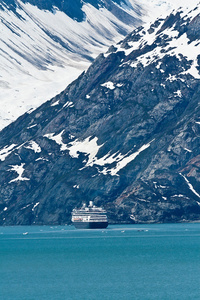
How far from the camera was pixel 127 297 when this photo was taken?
15925 cm

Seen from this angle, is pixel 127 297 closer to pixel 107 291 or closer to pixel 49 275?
pixel 107 291

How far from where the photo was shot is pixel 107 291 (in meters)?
166

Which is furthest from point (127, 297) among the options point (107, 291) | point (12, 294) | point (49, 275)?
point (49, 275)

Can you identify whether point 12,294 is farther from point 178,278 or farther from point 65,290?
point 178,278

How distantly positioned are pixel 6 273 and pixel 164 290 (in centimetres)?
4067

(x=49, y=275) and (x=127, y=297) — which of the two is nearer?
(x=127, y=297)

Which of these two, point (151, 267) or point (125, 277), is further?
point (151, 267)

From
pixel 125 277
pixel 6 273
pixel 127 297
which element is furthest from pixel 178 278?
pixel 6 273

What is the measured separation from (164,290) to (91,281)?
60.1 feet

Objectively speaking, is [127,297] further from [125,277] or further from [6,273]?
[6,273]

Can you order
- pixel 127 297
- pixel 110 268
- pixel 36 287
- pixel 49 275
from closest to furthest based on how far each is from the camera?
1. pixel 127 297
2. pixel 36 287
3. pixel 49 275
4. pixel 110 268

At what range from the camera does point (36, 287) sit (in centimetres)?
17225

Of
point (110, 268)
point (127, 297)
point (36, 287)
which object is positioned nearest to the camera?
point (127, 297)

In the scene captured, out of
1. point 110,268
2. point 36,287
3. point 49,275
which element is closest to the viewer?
point 36,287
